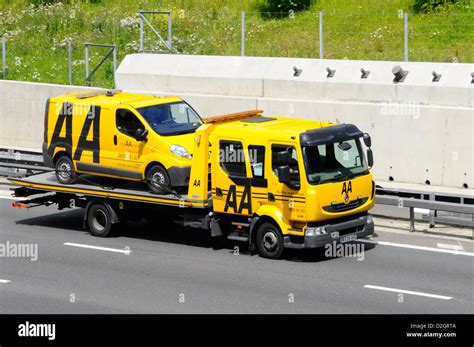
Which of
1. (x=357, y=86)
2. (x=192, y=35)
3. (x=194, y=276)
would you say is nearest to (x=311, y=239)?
(x=194, y=276)

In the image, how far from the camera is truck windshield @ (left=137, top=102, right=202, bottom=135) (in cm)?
1905

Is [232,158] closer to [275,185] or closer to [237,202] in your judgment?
[237,202]

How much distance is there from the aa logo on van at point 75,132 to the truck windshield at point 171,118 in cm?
100

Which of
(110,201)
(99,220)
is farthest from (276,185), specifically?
(99,220)

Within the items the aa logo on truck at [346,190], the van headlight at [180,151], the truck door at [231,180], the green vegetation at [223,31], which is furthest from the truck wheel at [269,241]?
the green vegetation at [223,31]

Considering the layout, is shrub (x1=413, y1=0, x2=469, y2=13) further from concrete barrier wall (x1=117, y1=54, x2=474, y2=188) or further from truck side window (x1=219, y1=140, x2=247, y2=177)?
truck side window (x1=219, y1=140, x2=247, y2=177)

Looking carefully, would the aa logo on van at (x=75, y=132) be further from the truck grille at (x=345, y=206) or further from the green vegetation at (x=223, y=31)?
the green vegetation at (x=223, y=31)

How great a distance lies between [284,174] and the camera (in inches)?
650

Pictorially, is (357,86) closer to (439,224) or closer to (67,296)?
(439,224)

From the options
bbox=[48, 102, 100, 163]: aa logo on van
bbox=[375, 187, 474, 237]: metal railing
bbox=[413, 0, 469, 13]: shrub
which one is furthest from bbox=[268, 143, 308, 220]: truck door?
bbox=[413, 0, 469, 13]: shrub

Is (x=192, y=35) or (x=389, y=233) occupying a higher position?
(x=192, y=35)
